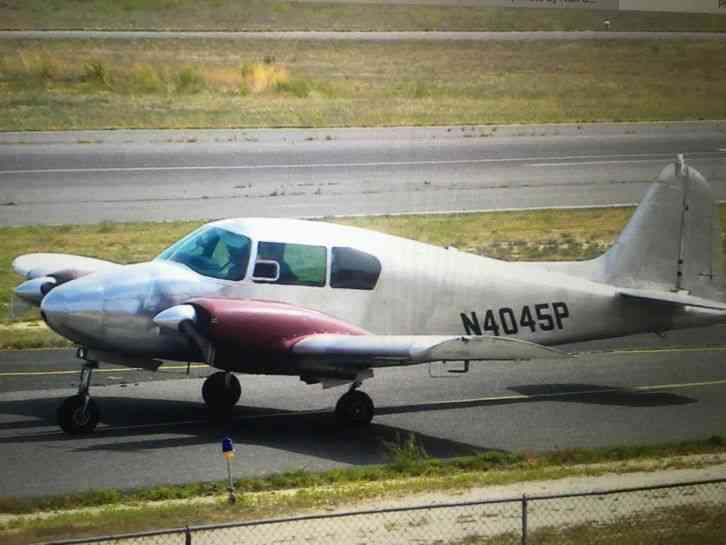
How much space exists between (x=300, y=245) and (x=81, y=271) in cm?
348

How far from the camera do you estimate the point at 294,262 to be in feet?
66.3

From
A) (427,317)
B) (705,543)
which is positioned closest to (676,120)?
(427,317)

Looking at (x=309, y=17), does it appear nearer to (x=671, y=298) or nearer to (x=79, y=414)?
(x=671, y=298)

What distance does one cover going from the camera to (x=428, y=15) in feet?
143

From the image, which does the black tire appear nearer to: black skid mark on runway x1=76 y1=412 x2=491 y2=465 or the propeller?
black skid mark on runway x1=76 y1=412 x2=491 y2=465

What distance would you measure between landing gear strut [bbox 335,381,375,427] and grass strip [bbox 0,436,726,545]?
0.84 m

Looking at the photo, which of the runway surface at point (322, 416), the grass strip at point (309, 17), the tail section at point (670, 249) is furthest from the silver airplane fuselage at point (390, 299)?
the grass strip at point (309, 17)

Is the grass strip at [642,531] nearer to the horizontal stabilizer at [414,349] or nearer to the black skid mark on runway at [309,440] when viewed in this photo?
the horizontal stabilizer at [414,349]

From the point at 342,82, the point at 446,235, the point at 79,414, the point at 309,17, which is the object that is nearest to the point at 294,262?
the point at 79,414

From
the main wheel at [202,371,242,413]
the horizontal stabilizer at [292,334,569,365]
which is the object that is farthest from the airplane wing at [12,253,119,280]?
the horizontal stabilizer at [292,334,569,365]

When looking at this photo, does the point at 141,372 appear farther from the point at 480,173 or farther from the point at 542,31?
the point at 542,31

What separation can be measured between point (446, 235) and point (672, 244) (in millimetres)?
13309

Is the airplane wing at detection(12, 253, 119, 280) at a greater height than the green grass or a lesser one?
lesser

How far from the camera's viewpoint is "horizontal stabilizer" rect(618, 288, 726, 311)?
2184 cm
